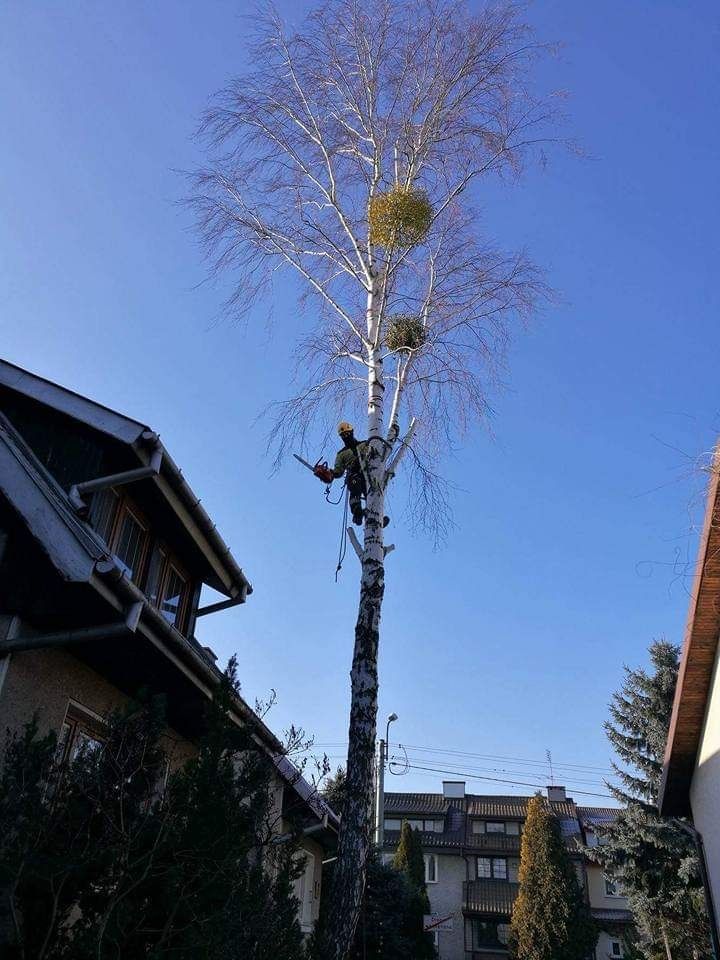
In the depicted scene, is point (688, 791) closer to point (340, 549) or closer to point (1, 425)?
point (340, 549)

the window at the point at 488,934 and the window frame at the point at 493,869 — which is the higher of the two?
the window frame at the point at 493,869

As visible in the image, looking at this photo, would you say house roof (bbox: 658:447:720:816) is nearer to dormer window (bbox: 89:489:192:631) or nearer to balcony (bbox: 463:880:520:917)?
dormer window (bbox: 89:489:192:631)

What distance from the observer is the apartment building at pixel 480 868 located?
35875 millimetres

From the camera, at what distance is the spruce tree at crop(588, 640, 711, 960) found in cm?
2052

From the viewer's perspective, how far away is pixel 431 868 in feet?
125

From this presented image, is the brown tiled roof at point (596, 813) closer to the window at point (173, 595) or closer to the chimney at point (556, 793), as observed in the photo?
the chimney at point (556, 793)

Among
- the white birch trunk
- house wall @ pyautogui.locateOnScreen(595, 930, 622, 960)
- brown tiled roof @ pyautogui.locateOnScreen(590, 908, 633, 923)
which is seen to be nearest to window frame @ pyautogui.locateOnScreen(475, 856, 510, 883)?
brown tiled roof @ pyautogui.locateOnScreen(590, 908, 633, 923)

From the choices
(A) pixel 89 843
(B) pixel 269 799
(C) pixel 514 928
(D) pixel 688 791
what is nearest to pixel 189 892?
(A) pixel 89 843

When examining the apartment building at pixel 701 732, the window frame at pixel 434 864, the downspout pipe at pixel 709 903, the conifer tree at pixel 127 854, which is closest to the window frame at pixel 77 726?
the conifer tree at pixel 127 854

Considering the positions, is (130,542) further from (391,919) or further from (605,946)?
(605,946)

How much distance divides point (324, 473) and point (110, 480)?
9.79 feet

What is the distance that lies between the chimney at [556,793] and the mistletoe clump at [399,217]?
131ft

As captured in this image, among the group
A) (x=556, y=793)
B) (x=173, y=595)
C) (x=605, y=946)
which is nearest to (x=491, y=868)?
(x=605, y=946)

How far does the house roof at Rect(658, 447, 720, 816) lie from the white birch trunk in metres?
3.21
